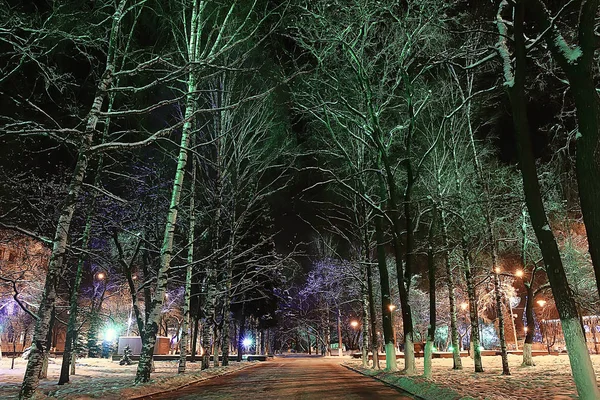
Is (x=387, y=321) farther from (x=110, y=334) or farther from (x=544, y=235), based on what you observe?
(x=110, y=334)

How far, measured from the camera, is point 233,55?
72.3ft

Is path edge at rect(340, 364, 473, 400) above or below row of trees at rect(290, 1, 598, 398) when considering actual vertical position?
below

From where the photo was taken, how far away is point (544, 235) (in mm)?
7867

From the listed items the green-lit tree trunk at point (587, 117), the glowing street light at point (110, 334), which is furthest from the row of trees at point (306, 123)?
the glowing street light at point (110, 334)

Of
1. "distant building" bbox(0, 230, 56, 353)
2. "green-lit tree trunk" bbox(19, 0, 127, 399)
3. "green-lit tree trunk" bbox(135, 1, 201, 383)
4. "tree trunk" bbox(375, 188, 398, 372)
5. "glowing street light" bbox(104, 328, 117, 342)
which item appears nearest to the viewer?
"green-lit tree trunk" bbox(19, 0, 127, 399)

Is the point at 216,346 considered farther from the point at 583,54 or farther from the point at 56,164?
the point at 583,54

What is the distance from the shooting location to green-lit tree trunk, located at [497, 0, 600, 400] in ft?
22.9

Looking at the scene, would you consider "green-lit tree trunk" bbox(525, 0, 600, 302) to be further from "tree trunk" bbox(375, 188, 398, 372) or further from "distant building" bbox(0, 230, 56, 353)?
"distant building" bbox(0, 230, 56, 353)

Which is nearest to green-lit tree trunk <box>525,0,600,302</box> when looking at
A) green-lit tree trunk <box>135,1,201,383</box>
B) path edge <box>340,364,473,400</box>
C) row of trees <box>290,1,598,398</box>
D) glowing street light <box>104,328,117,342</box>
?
row of trees <box>290,1,598,398</box>

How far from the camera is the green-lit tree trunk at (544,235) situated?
697 centimetres

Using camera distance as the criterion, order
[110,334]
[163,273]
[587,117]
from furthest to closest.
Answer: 1. [110,334]
2. [163,273]
3. [587,117]

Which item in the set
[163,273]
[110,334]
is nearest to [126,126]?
[163,273]

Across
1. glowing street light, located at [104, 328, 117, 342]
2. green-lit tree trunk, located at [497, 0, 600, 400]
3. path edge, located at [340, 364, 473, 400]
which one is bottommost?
path edge, located at [340, 364, 473, 400]

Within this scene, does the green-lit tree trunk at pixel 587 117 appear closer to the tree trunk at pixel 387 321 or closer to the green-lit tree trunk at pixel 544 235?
the green-lit tree trunk at pixel 544 235
